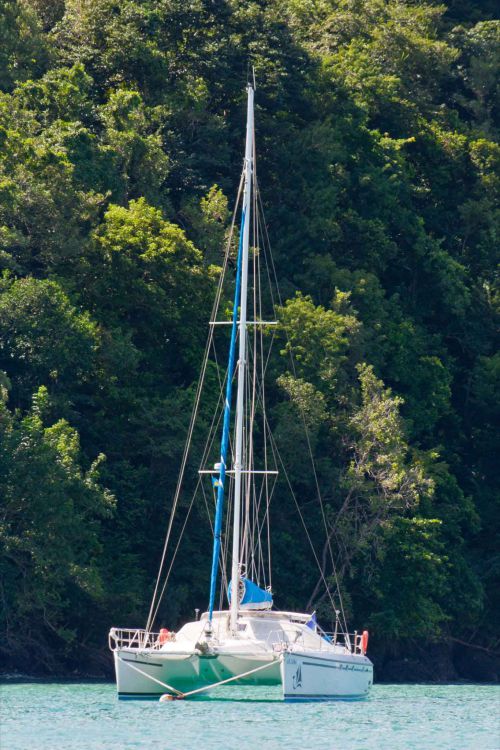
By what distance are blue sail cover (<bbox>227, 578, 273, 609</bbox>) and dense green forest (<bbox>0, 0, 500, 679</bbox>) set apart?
7.35 metres

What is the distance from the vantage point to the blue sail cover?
39844 mm

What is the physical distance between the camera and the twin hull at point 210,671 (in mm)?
36688

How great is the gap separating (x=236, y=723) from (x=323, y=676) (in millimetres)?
4097

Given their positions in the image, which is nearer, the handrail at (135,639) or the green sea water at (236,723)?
the green sea water at (236,723)

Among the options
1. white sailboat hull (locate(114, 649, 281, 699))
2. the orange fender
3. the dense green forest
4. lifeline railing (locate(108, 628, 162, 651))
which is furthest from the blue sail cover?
the dense green forest

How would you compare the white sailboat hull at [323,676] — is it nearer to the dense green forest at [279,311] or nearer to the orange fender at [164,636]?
the orange fender at [164,636]

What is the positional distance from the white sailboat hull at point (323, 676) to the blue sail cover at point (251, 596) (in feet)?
7.39

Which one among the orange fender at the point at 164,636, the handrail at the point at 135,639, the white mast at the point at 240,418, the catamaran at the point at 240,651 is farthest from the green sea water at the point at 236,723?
the white mast at the point at 240,418

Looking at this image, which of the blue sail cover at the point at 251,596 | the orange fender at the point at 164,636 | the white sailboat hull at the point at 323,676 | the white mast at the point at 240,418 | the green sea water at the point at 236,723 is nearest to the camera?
the green sea water at the point at 236,723

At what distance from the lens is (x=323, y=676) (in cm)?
3841

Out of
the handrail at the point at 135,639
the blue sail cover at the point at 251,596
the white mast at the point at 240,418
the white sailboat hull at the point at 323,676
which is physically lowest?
the white sailboat hull at the point at 323,676

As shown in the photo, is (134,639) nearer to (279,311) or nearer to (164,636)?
(164,636)

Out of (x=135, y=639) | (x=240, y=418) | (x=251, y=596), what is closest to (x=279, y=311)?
(x=135, y=639)

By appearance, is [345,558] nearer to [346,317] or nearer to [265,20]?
[346,317]
